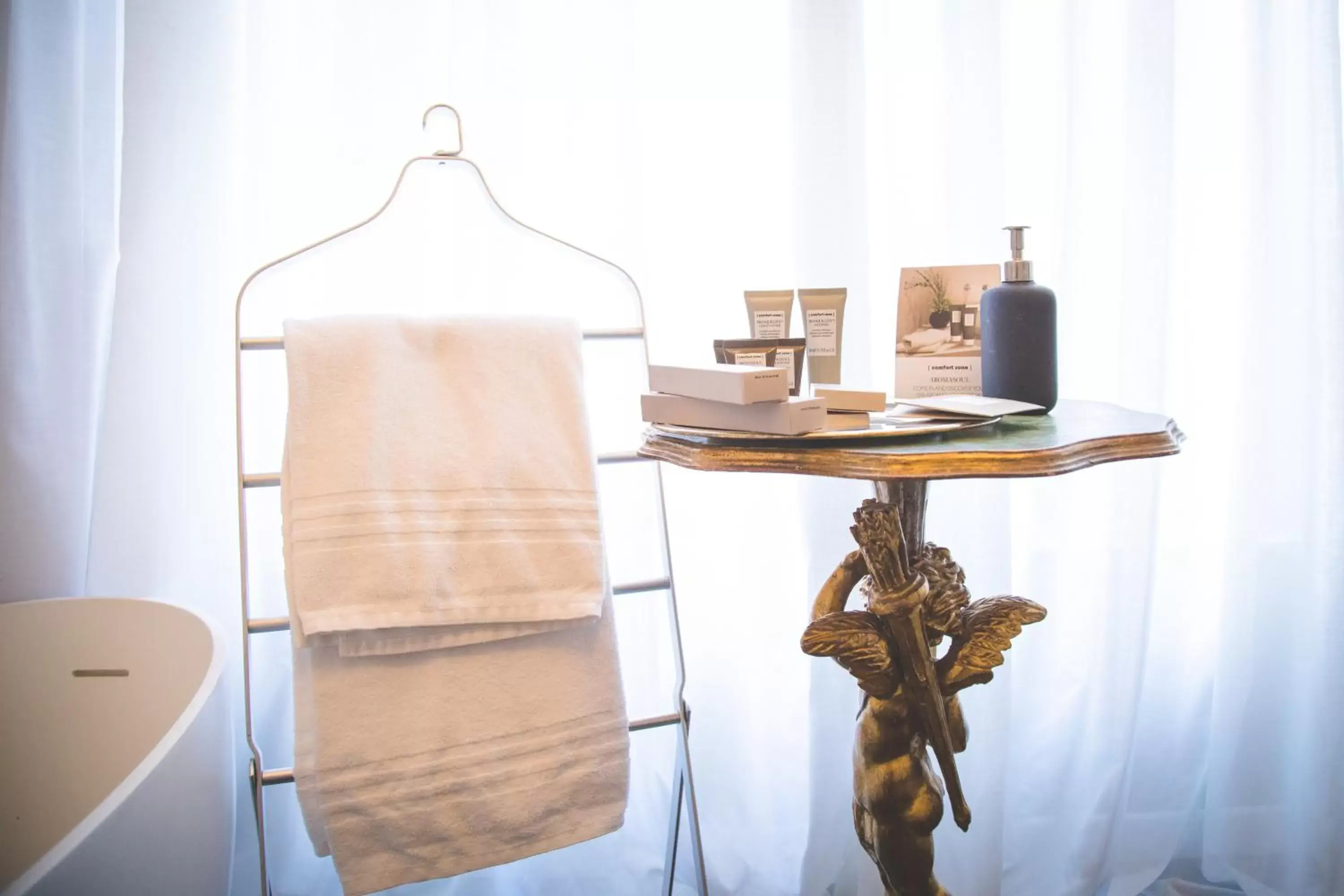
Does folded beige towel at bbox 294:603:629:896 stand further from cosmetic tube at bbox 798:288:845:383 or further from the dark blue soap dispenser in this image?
the dark blue soap dispenser

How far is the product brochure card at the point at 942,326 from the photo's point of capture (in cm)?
114

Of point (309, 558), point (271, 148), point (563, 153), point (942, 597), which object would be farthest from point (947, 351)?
point (271, 148)

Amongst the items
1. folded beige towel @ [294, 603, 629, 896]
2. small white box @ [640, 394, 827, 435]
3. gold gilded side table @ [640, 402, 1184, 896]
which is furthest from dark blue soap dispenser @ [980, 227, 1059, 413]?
folded beige towel @ [294, 603, 629, 896]

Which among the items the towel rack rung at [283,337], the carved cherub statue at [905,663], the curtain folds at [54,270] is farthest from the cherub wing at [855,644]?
the curtain folds at [54,270]

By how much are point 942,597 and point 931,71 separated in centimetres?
88

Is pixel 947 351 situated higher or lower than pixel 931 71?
lower

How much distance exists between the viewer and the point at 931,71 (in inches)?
57.5

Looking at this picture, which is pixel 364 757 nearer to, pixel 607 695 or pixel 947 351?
pixel 607 695

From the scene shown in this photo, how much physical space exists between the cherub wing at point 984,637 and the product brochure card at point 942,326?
29cm

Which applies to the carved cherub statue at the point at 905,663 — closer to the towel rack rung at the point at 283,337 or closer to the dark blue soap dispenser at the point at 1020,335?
the dark blue soap dispenser at the point at 1020,335

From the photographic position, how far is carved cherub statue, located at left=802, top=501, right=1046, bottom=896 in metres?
0.92

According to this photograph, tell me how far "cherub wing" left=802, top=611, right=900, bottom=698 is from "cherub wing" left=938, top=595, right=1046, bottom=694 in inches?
2.5

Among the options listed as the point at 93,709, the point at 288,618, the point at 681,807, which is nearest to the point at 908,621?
the point at 681,807

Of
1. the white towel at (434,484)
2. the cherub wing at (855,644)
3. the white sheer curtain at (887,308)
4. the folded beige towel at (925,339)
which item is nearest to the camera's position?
the cherub wing at (855,644)
